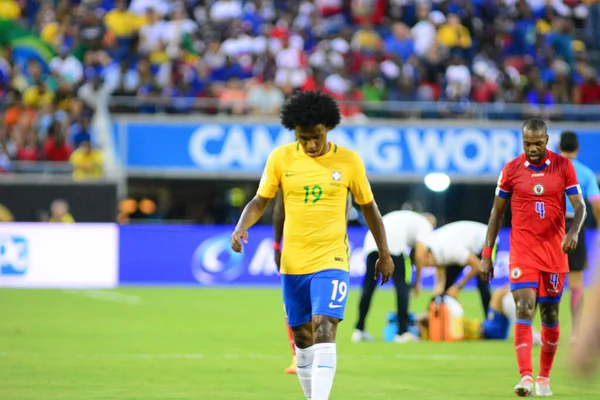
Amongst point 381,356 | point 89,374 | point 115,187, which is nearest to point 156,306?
point 115,187

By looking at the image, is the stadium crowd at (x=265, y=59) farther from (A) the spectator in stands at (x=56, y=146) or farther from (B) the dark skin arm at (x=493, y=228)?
(B) the dark skin arm at (x=493, y=228)

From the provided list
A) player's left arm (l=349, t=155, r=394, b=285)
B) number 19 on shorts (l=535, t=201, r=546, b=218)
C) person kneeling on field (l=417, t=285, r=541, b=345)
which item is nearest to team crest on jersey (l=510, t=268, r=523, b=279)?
number 19 on shorts (l=535, t=201, r=546, b=218)

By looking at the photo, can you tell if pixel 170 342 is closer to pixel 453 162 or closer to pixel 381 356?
pixel 381 356

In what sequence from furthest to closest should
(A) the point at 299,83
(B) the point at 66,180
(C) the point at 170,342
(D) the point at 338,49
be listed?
(D) the point at 338,49, (A) the point at 299,83, (B) the point at 66,180, (C) the point at 170,342

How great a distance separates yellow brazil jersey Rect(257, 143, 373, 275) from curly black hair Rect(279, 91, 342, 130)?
0.93ft

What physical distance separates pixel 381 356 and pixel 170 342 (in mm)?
2999

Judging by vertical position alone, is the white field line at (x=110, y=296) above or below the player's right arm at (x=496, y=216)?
below

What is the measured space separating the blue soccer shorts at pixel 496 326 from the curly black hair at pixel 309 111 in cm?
802

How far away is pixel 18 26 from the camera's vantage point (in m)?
29.2

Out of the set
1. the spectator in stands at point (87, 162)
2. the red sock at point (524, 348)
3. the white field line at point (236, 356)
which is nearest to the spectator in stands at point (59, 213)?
the spectator in stands at point (87, 162)

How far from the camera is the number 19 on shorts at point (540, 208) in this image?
33.6 ft

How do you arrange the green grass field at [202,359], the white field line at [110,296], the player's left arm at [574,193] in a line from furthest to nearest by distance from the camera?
1. the white field line at [110,296]
2. the green grass field at [202,359]
3. the player's left arm at [574,193]

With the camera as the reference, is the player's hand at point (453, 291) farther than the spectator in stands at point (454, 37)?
No

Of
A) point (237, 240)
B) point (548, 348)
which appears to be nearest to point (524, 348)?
point (548, 348)
